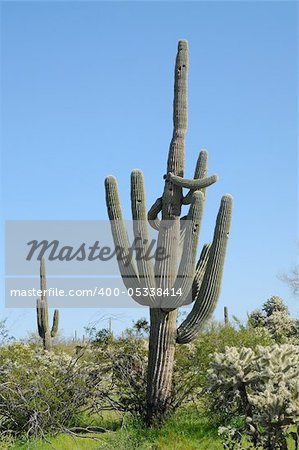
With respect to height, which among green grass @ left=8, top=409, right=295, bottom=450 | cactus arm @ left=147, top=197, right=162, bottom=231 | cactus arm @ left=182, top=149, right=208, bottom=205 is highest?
cactus arm @ left=182, top=149, right=208, bottom=205

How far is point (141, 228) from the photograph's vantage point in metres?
11.4

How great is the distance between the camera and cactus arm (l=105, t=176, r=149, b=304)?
447 inches

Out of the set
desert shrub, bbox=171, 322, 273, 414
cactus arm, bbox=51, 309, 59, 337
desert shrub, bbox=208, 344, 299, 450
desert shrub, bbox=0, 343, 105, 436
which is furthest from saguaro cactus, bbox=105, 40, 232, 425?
cactus arm, bbox=51, 309, 59, 337

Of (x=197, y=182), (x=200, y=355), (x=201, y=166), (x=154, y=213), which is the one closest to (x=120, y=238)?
(x=154, y=213)

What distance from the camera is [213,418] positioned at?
416 inches

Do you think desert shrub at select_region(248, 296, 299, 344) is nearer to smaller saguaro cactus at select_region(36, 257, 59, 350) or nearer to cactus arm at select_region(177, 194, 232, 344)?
smaller saguaro cactus at select_region(36, 257, 59, 350)

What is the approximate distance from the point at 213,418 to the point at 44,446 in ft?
8.65

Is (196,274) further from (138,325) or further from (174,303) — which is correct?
(138,325)

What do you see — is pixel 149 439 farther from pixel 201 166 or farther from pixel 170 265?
pixel 201 166

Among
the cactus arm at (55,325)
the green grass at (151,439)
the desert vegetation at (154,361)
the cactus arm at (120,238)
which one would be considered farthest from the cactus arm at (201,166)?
the cactus arm at (55,325)

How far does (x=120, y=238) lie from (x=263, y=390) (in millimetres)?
4481

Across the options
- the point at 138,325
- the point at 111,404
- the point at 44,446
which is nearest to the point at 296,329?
the point at 138,325

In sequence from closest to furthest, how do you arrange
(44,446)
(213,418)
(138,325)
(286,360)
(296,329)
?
1. (286,360)
2. (44,446)
3. (213,418)
4. (138,325)
5. (296,329)

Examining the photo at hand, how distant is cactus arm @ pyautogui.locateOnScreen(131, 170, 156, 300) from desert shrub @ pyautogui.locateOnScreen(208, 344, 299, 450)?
3.45 meters
